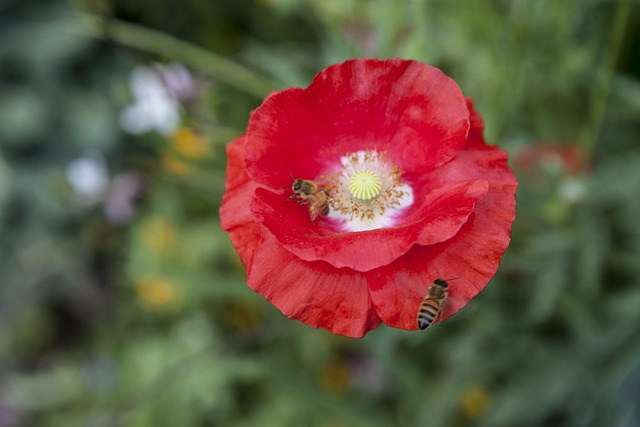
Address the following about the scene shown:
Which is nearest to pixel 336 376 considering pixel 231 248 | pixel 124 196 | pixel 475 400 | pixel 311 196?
pixel 475 400

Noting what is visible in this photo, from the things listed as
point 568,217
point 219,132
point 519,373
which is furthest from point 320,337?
point 568,217

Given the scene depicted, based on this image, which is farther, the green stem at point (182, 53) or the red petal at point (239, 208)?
the green stem at point (182, 53)

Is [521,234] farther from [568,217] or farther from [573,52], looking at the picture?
[573,52]

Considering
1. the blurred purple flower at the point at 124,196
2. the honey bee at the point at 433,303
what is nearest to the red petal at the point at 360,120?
the honey bee at the point at 433,303

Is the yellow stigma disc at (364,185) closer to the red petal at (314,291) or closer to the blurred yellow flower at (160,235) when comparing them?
the red petal at (314,291)

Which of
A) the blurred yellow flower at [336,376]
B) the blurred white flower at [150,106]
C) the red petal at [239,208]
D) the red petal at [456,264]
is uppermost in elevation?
the blurred white flower at [150,106]

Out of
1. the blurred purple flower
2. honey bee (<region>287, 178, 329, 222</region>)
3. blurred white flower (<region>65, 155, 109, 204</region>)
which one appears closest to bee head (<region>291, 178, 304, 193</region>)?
honey bee (<region>287, 178, 329, 222</region>)

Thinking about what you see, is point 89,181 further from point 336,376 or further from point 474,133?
point 474,133
